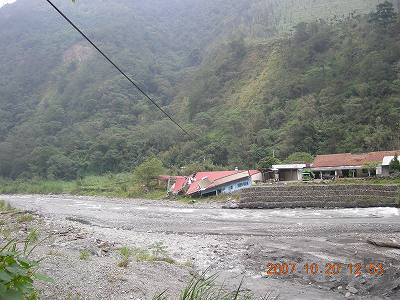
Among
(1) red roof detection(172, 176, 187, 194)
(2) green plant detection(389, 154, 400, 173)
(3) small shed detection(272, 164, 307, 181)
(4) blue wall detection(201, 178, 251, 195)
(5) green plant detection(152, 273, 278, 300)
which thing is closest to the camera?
(5) green plant detection(152, 273, 278, 300)

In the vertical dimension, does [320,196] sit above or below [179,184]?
below

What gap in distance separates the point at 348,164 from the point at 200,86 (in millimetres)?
57059

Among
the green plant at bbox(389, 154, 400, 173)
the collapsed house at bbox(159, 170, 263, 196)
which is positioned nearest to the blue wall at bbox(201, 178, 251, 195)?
the collapsed house at bbox(159, 170, 263, 196)

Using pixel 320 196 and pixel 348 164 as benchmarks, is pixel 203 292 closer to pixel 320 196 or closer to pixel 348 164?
pixel 320 196

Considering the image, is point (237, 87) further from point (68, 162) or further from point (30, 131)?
point (30, 131)

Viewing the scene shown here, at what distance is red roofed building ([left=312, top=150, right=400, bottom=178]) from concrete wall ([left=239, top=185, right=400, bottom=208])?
19.7 ft

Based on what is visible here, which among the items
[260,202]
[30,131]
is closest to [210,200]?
[260,202]

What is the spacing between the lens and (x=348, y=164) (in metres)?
32.9

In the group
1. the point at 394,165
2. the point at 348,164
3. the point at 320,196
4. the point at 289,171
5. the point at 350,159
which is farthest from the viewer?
the point at 289,171

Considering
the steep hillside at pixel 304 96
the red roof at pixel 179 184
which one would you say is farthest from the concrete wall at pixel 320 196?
the steep hillside at pixel 304 96

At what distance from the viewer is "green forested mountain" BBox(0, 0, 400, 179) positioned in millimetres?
50281

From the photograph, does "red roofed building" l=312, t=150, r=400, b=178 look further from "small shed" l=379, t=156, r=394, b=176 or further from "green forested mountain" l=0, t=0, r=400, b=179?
"green forested mountain" l=0, t=0, r=400, b=179

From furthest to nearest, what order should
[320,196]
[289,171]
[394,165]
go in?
[289,171]
[394,165]
[320,196]

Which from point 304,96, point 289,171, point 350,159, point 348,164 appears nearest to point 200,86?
point 304,96
